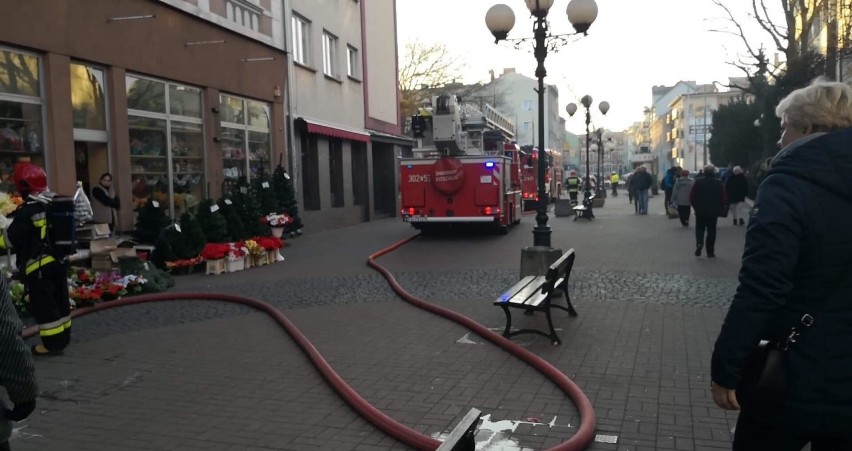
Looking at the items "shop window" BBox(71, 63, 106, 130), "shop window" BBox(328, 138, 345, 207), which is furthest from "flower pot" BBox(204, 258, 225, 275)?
"shop window" BBox(328, 138, 345, 207)

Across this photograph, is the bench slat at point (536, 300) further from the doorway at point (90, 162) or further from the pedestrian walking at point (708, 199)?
the doorway at point (90, 162)

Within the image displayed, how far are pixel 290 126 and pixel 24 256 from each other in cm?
1269

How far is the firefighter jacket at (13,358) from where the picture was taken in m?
2.58

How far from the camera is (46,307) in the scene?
6680mm

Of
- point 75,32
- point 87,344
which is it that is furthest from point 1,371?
point 75,32

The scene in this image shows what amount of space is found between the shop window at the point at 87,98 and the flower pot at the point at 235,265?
3.12m

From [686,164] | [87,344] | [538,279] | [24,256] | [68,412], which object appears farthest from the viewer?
A: [686,164]

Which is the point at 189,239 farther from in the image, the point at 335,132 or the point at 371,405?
the point at 335,132

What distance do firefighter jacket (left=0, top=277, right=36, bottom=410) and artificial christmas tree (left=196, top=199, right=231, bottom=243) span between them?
10.6m

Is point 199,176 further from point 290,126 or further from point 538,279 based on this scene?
point 538,279

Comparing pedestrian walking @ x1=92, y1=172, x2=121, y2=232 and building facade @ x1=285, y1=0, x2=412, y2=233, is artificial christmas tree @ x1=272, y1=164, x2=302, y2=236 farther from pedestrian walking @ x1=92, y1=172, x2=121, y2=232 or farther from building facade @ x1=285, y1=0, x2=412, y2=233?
pedestrian walking @ x1=92, y1=172, x2=121, y2=232

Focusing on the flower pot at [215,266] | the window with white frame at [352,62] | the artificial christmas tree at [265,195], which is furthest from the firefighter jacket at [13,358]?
the window with white frame at [352,62]

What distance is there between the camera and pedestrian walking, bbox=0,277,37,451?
259 centimetres

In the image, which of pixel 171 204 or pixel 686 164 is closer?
pixel 171 204
